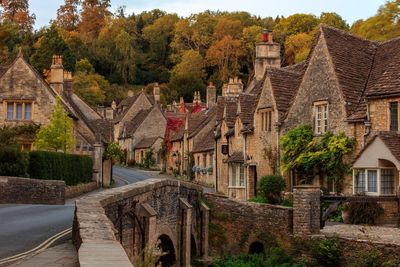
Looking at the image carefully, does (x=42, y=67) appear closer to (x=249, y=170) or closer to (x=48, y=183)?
(x=249, y=170)

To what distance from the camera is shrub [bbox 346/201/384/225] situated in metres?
29.0

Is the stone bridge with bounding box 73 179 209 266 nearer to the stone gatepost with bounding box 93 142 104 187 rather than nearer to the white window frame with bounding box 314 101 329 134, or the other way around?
the white window frame with bounding box 314 101 329 134

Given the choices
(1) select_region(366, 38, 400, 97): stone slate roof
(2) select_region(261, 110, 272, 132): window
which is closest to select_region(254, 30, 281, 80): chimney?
(2) select_region(261, 110, 272, 132): window

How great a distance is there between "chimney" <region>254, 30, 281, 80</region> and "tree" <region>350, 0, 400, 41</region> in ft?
32.1

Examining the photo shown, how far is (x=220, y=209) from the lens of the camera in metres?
31.2

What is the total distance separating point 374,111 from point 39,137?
2315cm

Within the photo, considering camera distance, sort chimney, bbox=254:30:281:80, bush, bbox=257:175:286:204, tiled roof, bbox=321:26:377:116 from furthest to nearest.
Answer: chimney, bbox=254:30:281:80 → bush, bbox=257:175:286:204 → tiled roof, bbox=321:26:377:116

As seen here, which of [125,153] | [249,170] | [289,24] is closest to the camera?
[249,170]

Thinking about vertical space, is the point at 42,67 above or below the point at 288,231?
above

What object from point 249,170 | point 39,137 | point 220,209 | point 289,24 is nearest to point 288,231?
point 220,209

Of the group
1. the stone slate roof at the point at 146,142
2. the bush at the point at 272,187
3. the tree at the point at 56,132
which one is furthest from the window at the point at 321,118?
the stone slate roof at the point at 146,142

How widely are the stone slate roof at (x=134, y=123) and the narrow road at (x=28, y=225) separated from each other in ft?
215

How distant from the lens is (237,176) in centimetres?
4359

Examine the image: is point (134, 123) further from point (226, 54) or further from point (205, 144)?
point (226, 54)
